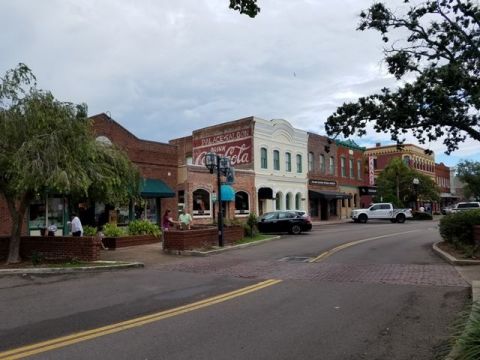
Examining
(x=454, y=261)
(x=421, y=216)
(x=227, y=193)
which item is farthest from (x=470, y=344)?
(x=421, y=216)

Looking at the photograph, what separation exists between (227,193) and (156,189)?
27.2 ft

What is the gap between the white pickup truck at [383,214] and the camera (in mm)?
45125

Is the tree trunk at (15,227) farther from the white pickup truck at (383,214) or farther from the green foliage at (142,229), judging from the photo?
the white pickup truck at (383,214)

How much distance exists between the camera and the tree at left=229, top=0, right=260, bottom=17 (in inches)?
259

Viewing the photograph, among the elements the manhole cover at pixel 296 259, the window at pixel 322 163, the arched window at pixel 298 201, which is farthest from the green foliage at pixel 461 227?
the window at pixel 322 163

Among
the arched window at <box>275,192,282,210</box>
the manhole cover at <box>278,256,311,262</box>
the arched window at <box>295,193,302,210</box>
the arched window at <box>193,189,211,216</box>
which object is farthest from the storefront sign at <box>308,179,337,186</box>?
the manhole cover at <box>278,256,311,262</box>

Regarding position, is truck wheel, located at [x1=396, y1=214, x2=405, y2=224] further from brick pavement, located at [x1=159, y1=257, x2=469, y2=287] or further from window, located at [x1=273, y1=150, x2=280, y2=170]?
brick pavement, located at [x1=159, y1=257, x2=469, y2=287]

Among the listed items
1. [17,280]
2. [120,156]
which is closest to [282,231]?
[120,156]

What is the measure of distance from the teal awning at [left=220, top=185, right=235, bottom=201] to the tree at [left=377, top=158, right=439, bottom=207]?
2474 cm

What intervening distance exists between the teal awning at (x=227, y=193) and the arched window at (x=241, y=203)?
8.93 ft

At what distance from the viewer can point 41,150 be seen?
45.7 ft

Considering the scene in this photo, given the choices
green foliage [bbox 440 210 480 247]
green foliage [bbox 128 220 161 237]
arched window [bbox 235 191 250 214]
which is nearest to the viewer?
green foliage [bbox 440 210 480 247]

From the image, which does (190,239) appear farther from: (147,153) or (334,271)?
(147,153)

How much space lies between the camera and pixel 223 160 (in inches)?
939
